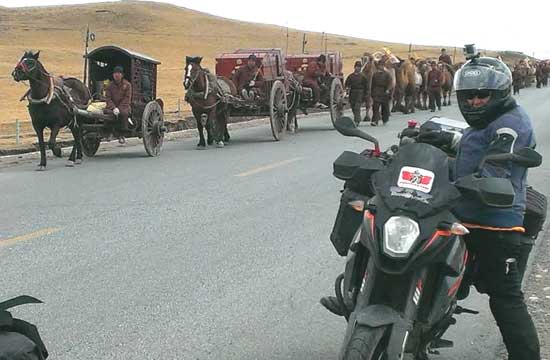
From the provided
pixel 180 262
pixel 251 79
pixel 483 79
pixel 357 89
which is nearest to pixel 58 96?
pixel 251 79

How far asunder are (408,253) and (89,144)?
13237 mm

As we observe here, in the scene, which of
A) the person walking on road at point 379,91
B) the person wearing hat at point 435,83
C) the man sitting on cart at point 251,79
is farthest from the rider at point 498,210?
the person wearing hat at point 435,83

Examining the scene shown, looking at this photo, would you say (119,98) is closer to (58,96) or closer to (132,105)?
(132,105)

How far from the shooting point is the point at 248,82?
63.1 feet

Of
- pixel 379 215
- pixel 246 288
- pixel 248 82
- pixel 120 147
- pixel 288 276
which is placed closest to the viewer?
pixel 379 215

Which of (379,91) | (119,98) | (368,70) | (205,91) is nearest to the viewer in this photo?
(119,98)

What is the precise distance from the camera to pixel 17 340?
300 centimetres

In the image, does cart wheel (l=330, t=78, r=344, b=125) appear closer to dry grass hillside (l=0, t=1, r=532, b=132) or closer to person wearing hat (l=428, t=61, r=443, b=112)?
person wearing hat (l=428, t=61, r=443, b=112)

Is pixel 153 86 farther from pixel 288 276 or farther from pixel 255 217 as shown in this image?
pixel 288 276

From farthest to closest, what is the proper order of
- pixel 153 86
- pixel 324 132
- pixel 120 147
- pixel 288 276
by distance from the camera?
pixel 324 132 < pixel 120 147 < pixel 153 86 < pixel 288 276

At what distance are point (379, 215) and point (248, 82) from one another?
15.8 meters

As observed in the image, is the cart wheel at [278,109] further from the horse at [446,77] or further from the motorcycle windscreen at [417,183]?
the motorcycle windscreen at [417,183]

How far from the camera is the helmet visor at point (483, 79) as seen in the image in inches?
163

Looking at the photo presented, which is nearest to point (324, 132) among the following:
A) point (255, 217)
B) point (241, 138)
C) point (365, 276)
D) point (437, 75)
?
point (241, 138)
